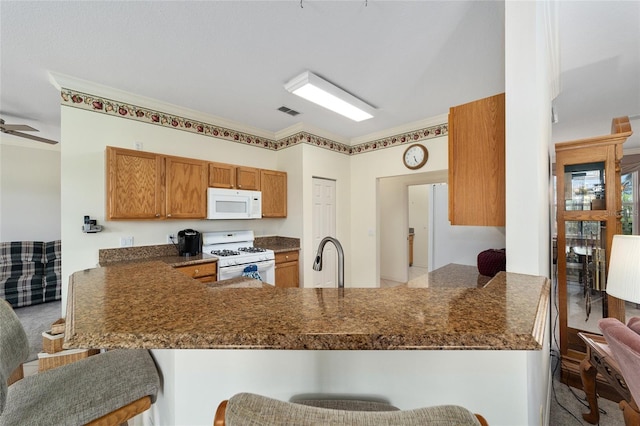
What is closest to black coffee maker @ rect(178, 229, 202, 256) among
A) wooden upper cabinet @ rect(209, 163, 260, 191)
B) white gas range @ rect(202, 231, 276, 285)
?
white gas range @ rect(202, 231, 276, 285)

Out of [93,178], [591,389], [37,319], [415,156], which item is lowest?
[37,319]

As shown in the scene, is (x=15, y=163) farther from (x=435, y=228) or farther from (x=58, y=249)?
(x=435, y=228)

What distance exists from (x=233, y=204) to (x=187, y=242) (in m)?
0.71

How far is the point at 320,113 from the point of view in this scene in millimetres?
3342

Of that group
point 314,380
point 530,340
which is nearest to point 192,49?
point 314,380

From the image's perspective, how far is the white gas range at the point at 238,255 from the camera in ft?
9.59

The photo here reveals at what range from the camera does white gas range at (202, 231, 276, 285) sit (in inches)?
115

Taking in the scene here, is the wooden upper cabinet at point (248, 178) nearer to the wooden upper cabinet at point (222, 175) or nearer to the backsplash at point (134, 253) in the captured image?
the wooden upper cabinet at point (222, 175)

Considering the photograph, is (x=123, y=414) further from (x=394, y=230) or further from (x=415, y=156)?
(x=394, y=230)

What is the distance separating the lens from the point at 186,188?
9.80 feet

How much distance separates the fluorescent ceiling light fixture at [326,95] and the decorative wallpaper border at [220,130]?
894mm

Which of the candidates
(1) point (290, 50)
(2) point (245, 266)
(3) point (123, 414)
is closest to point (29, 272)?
(2) point (245, 266)

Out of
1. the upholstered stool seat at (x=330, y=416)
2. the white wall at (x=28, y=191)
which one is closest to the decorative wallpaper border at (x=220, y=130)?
the white wall at (x=28, y=191)

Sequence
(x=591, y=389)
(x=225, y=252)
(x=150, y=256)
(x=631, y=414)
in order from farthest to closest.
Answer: (x=225, y=252) < (x=150, y=256) < (x=591, y=389) < (x=631, y=414)
